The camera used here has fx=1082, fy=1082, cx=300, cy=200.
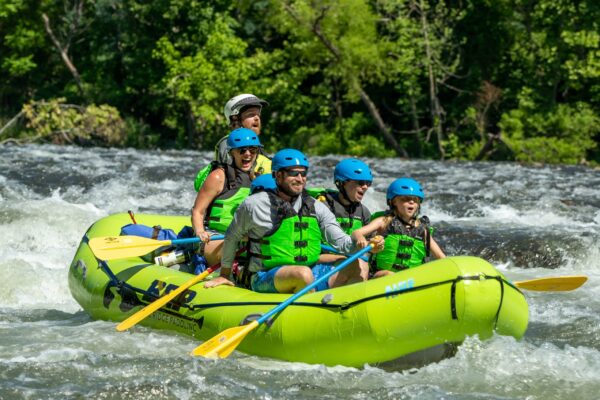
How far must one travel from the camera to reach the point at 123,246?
22.4ft

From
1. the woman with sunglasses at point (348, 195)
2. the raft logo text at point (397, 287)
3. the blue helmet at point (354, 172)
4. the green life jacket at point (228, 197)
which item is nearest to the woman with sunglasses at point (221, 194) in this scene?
the green life jacket at point (228, 197)

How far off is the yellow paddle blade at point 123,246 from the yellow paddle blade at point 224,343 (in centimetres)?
137

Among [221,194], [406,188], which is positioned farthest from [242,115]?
[406,188]

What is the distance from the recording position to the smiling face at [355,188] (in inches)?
251

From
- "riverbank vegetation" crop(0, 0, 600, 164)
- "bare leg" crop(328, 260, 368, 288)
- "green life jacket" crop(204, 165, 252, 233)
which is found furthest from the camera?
"riverbank vegetation" crop(0, 0, 600, 164)

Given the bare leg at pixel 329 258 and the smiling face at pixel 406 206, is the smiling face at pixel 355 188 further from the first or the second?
the bare leg at pixel 329 258

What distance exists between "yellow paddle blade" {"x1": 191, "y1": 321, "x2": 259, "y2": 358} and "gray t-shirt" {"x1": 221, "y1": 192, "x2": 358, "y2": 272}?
1.75ft

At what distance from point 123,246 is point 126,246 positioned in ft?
0.06

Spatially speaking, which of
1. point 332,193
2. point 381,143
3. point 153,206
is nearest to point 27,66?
point 381,143

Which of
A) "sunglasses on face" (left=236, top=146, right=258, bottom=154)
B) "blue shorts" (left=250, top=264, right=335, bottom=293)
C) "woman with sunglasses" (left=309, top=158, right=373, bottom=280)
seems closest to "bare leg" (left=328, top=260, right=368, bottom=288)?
"blue shorts" (left=250, top=264, right=335, bottom=293)

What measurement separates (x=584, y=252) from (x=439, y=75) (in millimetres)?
13460

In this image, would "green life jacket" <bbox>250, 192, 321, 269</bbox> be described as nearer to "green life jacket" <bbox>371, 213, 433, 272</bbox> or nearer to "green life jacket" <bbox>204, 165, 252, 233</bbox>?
"green life jacket" <bbox>371, 213, 433, 272</bbox>

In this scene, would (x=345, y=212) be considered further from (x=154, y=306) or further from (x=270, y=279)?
(x=154, y=306)

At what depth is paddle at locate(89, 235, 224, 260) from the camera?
6773 mm
